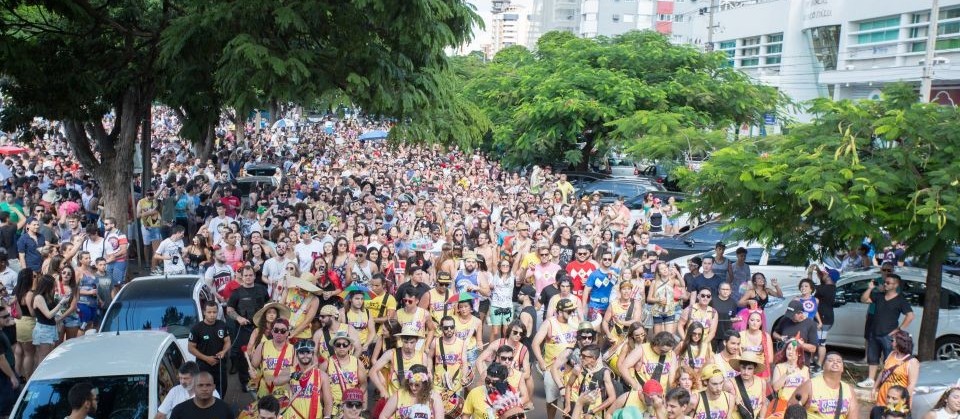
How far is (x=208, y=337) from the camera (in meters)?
9.52

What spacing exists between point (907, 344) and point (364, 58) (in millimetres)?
8018

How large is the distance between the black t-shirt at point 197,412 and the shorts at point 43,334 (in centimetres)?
440

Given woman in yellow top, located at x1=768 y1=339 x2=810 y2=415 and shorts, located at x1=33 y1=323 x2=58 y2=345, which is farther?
shorts, located at x1=33 y1=323 x2=58 y2=345

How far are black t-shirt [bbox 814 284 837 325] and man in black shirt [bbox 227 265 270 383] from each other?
7066mm

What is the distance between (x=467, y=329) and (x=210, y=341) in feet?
8.50

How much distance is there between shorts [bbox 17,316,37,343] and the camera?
10.7 m

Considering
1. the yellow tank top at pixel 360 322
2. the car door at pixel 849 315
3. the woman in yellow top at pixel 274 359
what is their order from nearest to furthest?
the woman in yellow top at pixel 274 359 < the yellow tank top at pixel 360 322 < the car door at pixel 849 315

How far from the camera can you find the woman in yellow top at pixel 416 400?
7.28 m

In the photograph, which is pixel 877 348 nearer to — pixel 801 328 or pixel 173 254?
pixel 801 328

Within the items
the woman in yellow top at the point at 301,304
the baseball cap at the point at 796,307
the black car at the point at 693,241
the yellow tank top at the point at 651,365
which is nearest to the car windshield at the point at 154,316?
the woman in yellow top at the point at 301,304

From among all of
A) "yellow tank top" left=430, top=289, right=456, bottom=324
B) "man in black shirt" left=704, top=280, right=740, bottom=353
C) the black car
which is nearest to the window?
the black car

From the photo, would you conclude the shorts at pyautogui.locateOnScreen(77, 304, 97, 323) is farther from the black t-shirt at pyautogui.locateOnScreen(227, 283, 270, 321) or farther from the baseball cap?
the baseball cap

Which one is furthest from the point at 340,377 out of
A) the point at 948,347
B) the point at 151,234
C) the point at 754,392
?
the point at 151,234

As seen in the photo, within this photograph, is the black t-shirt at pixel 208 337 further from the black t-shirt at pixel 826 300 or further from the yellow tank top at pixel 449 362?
the black t-shirt at pixel 826 300
